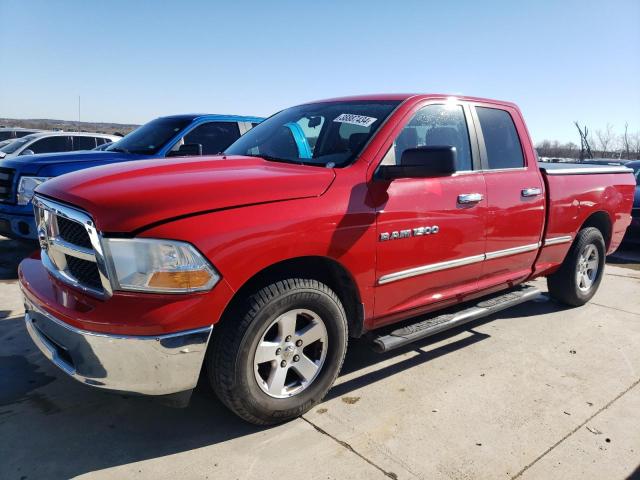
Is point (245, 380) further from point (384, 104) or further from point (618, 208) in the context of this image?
point (618, 208)

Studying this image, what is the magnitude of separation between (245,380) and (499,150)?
2757 mm

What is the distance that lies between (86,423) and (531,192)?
3.57 metres

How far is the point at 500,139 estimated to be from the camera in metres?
4.03

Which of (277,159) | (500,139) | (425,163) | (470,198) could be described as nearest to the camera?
(425,163)

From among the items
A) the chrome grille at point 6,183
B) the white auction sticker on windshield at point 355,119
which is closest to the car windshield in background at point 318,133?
the white auction sticker on windshield at point 355,119

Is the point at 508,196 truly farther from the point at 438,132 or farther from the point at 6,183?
the point at 6,183

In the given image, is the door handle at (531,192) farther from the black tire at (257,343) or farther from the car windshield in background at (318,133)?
the black tire at (257,343)

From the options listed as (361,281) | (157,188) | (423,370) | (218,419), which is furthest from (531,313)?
(157,188)

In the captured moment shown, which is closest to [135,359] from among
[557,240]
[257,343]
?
[257,343]

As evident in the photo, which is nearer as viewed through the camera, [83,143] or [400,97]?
[400,97]

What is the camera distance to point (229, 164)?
2.97 meters

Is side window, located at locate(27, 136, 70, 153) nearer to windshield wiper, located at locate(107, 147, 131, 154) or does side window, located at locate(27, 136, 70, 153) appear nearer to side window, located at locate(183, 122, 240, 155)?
windshield wiper, located at locate(107, 147, 131, 154)

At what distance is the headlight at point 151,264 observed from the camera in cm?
217

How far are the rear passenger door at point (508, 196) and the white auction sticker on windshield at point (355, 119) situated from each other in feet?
3.37
